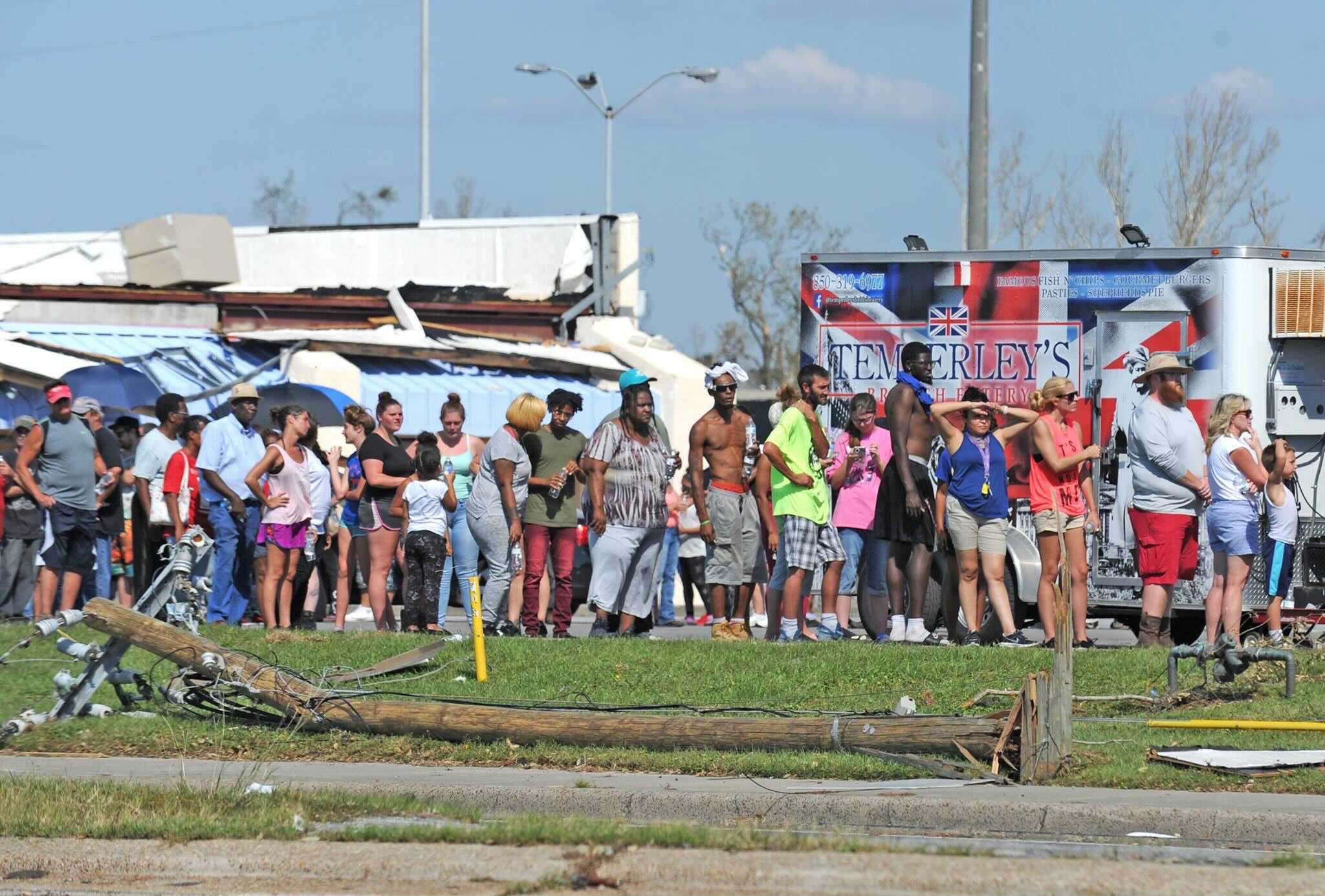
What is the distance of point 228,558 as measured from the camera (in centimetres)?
1495

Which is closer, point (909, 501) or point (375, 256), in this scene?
point (909, 501)

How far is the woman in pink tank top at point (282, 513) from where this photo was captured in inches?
571

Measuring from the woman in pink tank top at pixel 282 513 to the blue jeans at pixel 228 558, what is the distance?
256mm

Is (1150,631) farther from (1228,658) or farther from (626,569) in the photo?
(626,569)

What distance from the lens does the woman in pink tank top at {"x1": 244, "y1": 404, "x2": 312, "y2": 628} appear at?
14508mm

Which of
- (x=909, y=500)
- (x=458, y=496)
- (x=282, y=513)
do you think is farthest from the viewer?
(x=458, y=496)

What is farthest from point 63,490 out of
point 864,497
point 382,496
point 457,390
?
point 457,390

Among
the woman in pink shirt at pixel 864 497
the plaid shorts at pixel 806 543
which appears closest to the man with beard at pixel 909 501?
the woman in pink shirt at pixel 864 497

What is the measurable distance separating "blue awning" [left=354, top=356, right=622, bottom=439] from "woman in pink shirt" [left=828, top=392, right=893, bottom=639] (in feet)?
38.6

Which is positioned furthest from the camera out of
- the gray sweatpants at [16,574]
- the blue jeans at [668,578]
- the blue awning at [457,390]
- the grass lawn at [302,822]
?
the blue awning at [457,390]

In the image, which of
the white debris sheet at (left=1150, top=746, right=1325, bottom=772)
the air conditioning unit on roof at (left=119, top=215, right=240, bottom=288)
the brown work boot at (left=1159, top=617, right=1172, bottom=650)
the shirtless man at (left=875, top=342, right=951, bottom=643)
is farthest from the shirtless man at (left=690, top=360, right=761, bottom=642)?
the air conditioning unit on roof at (left=119, top=215, right=240, bottom=288)

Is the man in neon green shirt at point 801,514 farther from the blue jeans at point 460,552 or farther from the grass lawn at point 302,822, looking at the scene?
the grass lawn at point 302,822

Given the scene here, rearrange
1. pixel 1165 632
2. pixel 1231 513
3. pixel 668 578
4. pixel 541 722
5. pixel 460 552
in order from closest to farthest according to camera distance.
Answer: pixel 541 722 → pixel 1231 513 → pixel 1165 632 → pixel 460 552 → pixel 668 578

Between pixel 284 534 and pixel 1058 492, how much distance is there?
596 cm
